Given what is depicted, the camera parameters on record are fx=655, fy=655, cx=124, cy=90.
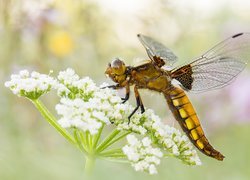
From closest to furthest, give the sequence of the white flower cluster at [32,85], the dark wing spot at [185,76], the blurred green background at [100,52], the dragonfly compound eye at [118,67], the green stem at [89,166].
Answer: the green stem at [89,166] < the white flower cluster at [32,85] < the dragonfly compound eye at [118,67] < the dark wing spot at [185,76] < the blurred green background at [100,52]

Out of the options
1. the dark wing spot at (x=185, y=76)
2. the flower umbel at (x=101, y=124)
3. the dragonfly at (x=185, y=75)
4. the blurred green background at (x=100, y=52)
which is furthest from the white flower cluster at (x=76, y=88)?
the blurred green background at (x=100, y=52)

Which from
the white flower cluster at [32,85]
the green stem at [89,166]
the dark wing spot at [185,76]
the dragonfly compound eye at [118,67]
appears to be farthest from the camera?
the dark wing spot at [185,76]

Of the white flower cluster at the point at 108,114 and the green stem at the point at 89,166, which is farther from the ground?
the white flower cluster at the point at 108,114

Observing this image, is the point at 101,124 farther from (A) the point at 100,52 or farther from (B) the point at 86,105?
(A) the point at 100,52

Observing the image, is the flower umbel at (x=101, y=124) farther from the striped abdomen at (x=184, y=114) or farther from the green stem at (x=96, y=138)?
the striped abdomen at (x=184, y=114)

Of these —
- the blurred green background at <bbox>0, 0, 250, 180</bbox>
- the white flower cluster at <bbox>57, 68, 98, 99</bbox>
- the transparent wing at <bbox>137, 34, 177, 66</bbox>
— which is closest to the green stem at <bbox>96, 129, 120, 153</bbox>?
the white flower cluster at <bbox>57, 68, 98, 99</bbox>

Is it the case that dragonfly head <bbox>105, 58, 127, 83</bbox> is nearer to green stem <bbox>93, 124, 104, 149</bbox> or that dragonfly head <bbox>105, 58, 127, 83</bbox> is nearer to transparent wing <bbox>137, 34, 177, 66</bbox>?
transparent wing <bbox>137, 34, 177, 66</bbox>
